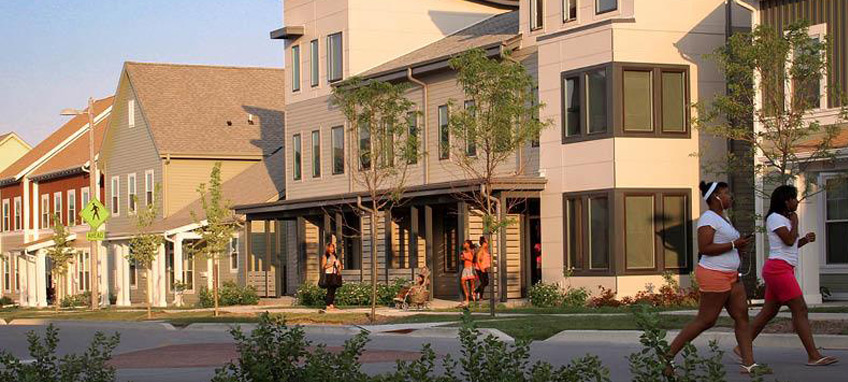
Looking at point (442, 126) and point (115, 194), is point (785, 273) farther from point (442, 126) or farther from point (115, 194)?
point (115, 194)

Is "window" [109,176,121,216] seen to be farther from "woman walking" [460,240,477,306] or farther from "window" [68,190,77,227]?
"woman walking" [460,240,477,306]

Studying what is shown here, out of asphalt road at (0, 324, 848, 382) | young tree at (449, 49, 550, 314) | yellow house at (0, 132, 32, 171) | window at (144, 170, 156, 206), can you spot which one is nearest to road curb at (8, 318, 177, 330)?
asphalt road at (0, 324, 848, 382)

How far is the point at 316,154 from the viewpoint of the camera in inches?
1750

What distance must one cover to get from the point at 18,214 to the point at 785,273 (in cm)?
5858

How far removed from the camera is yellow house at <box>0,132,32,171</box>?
260ft

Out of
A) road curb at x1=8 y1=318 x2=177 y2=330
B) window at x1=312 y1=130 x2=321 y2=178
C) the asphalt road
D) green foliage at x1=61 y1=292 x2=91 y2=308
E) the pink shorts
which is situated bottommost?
green foliage at x1=61 y1=292 x2=91 y2=308

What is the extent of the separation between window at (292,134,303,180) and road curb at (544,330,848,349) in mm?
24999

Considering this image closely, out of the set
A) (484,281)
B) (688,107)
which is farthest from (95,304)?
(688,107)

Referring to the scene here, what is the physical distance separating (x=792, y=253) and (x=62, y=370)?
719 centimetres

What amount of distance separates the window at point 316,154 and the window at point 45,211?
24114 millimetres

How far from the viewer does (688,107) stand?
104 ft

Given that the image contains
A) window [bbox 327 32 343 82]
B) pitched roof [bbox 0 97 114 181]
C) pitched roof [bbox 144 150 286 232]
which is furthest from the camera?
pitched roof [bbox 0 97 114 181]

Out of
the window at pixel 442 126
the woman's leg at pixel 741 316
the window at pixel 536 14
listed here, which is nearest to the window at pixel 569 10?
the window at pixel 536 14

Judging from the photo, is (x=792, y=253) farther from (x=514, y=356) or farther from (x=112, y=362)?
(x=112, y=362)
